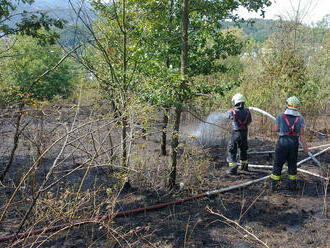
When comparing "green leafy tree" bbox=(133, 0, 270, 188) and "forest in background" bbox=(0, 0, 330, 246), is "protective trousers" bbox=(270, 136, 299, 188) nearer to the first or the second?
"forest in background" bbox=(0, 0, 330, 246)

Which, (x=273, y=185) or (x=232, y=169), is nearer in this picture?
(x=273, y=185)

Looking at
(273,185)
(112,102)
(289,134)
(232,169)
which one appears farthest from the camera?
(232,169)

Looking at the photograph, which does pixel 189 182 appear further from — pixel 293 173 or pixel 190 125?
pixel 190 125

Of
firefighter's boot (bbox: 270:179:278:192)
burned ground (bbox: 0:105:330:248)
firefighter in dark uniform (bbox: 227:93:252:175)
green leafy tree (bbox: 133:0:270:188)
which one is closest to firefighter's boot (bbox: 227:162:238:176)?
firefighter in dark uniform (bbox: 227:93:252:175)

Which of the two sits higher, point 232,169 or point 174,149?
point 174,149

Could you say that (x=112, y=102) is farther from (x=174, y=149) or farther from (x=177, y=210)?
(x=177, y=210)

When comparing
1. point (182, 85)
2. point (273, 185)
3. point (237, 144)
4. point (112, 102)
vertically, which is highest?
point (182, 85)

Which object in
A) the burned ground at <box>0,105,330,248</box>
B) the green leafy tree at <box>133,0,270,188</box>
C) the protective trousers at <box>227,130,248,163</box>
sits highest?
the green leafy tree at <box>133,0,270,188</box>

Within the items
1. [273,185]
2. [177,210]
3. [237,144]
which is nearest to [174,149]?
[177,210]

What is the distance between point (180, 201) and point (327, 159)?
4835 mm

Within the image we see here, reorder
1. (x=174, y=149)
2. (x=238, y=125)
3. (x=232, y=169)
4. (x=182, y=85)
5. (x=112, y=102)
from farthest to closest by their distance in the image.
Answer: (x=232, y=169)
(x=238, y=125)
(x=174, y=149)
(x=112, y=102)
(x=182, y=85)

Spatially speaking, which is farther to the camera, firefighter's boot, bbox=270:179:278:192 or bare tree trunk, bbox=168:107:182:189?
firefighter's boot, bbox=270:179:278:192

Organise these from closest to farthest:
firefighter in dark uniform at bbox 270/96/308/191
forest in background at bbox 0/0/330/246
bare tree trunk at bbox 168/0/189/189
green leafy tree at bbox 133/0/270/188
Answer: forest in background at bbox 0/0/330/246 → green leafy tree at bbox 133/0/270/188 → bare tree trunk at bbox 168/0/189/189 → firefighter in dark uniform at bbox 270/96/308/191

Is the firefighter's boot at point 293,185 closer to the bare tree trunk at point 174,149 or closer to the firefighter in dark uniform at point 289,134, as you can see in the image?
the firefighter in dark uniform at point 289,134
